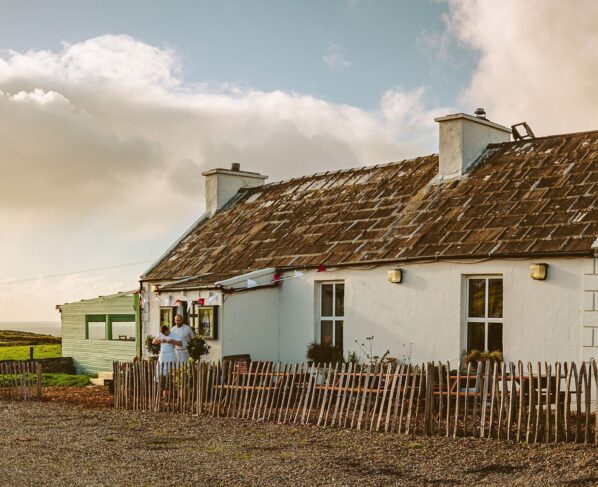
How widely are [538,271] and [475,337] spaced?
1.89 metres

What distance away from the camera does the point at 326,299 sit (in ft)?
60.3

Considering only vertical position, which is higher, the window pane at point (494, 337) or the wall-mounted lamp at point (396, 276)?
the wall-mounted lamp at point (396, 276)

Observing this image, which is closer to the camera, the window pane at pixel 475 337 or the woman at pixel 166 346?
the window pane at pixel 475 337

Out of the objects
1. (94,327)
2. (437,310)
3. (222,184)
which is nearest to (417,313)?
(437,310)

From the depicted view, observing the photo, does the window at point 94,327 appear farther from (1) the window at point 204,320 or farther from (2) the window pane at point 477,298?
(2) the window pane at point 477,298

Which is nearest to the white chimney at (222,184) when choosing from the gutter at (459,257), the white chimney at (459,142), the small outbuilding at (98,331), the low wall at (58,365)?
the small outbuilding at (98,331)

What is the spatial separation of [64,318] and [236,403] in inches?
791

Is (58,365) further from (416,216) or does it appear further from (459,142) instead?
(459,142)

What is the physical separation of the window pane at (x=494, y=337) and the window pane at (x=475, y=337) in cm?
15

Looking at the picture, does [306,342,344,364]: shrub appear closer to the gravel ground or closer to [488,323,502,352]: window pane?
[488,323,502,352]: window pane

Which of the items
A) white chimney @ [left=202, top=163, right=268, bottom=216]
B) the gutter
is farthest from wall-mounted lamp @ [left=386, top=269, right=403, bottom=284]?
white chimney @ [left=202, top=163, right=268, bottom=216]

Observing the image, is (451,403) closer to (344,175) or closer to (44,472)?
(44,472)

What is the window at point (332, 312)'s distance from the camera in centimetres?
1809

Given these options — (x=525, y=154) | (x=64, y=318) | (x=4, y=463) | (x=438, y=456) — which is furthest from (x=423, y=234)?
(x=64, y=318)
